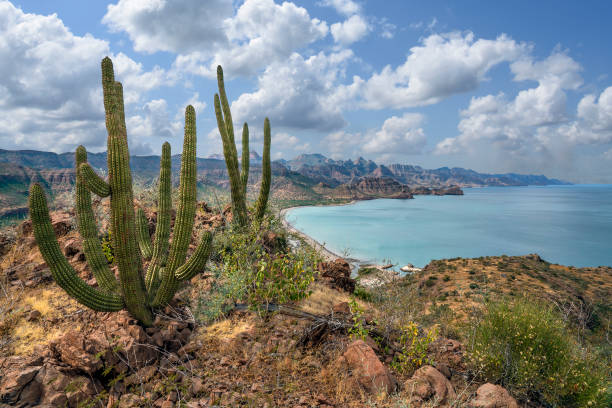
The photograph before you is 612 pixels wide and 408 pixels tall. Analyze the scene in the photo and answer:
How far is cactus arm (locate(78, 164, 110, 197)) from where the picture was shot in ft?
15.0

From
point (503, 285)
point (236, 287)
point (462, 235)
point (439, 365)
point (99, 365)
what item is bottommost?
point (462, 235)

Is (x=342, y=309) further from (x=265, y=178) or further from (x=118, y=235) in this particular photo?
(x=265, y=178)

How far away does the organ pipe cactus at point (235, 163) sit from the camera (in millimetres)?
10250

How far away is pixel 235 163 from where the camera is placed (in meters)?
10.3

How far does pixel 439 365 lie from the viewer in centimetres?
491

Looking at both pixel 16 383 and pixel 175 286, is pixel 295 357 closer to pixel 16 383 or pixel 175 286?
pixel 175 286

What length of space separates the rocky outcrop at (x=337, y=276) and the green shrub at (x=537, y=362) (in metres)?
4.92

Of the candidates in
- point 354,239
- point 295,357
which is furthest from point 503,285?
point 354,239

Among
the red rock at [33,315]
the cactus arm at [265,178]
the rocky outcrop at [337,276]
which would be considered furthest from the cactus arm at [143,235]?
the rocky outcrop at [337,276]

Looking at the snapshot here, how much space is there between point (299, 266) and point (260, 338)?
159 cm

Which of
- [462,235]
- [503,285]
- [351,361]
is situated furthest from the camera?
[462,235]

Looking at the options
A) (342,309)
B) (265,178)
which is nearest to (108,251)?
(265,178)

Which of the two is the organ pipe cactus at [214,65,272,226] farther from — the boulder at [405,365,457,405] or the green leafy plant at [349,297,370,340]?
the boulder at [405,365,457,405]

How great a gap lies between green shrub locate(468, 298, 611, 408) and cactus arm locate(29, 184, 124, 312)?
22.1 ft
